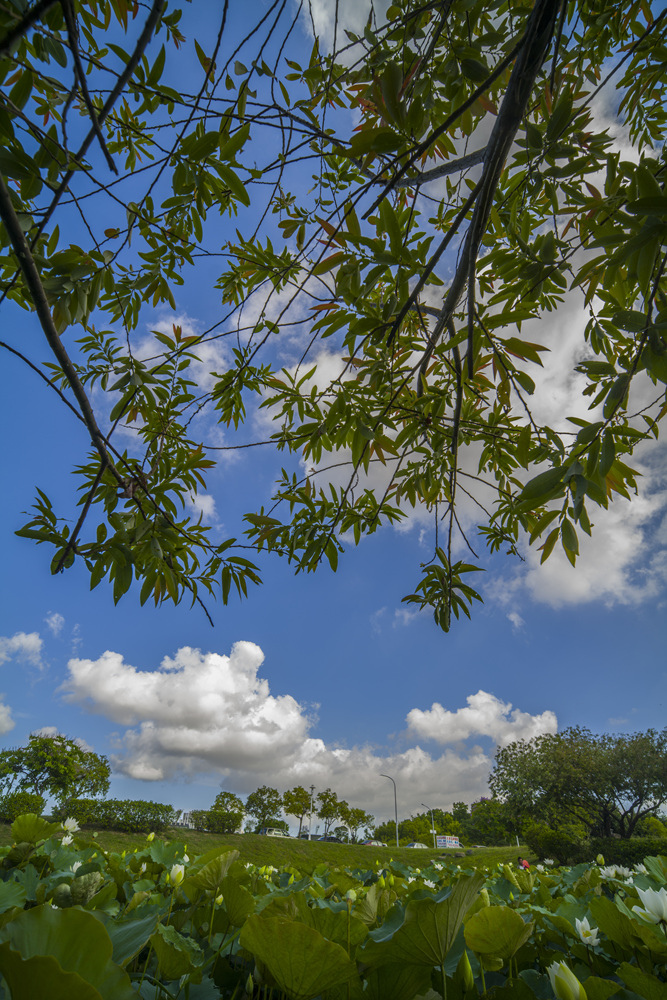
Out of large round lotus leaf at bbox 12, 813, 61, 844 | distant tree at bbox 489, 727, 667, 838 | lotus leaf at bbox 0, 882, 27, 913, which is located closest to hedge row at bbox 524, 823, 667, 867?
distant tree at bbox 489, 727, 667, 838

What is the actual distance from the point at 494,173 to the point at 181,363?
135 cm

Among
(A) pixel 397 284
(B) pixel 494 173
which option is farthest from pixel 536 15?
(A) pixel 397 284

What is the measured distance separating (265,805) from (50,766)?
66.2 feet

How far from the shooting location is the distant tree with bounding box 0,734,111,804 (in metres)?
13.8

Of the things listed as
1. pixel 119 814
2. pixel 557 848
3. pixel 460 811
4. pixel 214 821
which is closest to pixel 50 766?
pixel 119 814

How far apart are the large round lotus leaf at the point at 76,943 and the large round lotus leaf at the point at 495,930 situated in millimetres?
436

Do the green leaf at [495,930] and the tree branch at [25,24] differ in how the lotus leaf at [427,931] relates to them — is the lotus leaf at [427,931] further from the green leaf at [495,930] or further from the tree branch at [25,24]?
the tree branch at [25,24]

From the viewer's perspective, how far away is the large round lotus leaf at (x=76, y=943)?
384 millimetres

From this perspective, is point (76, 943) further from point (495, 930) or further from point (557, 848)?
point (557, 848)

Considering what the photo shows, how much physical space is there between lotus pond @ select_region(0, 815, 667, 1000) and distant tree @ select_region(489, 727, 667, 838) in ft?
79.5

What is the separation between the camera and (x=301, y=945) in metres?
0.45

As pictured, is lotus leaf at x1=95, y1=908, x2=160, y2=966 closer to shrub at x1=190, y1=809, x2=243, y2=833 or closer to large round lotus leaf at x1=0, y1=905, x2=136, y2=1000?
large round lotus leaf at x1=0, y1=905, x2=136, y2=1000

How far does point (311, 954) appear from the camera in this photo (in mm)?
455

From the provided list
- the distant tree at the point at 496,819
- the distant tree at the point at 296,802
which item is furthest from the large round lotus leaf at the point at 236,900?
the distant tree at the point at 296,802
